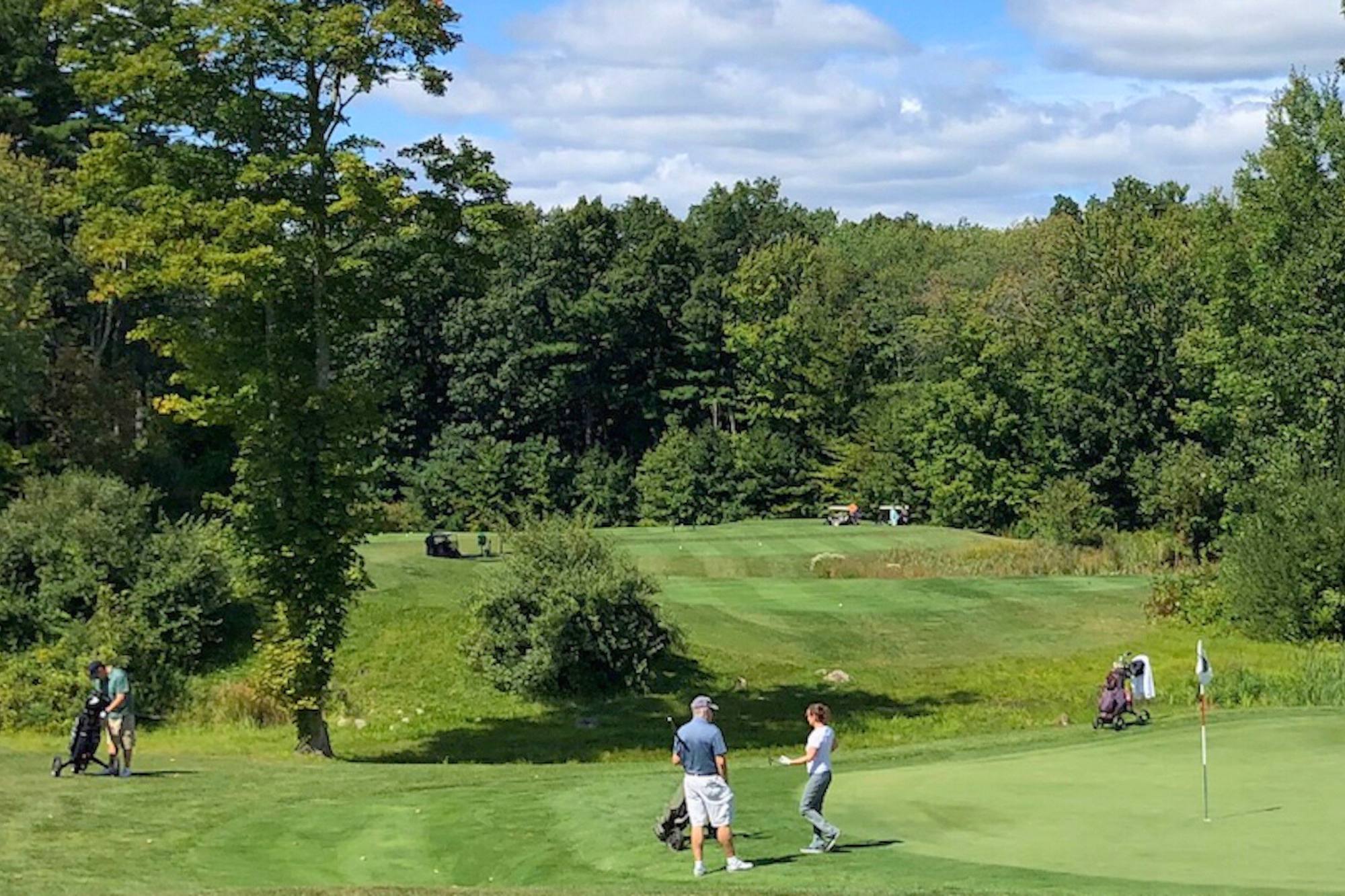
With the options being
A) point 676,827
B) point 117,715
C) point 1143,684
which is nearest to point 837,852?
point 676,827

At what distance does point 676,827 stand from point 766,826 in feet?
5.39

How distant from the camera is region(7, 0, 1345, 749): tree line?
33.1m

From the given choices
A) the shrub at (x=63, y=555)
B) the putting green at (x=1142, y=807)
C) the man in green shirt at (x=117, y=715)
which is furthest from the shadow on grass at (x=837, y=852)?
the shrub at (x=63, y=555)

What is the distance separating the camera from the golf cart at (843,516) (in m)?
82.3

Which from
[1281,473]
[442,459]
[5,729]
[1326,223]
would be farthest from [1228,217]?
[5,729]

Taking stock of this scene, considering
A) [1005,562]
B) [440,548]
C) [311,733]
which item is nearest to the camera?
[311,733]

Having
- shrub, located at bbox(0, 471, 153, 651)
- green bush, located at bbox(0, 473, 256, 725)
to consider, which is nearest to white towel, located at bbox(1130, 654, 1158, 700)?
green bush, located at bbox(0, 473, 256, 725)

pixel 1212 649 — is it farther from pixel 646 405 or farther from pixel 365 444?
pixel 646 405

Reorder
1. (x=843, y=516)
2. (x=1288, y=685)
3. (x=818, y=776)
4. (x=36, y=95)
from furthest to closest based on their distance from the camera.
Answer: (x=843, y=516) < (x=36, y=95) < (x=1288, y=685) < (x=818, y=776)

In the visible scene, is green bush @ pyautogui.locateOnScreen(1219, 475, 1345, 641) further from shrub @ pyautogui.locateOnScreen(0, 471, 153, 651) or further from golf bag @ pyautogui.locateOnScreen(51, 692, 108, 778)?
golf bag @ pyautogui.locateOnScreen(51, 692, 108, 778)

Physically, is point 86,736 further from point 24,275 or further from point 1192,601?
point 1192,601

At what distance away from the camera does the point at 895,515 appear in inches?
3393

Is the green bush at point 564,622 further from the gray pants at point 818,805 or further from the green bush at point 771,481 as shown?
the green bush at point 771,481

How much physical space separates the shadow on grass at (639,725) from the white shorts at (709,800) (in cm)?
1699
